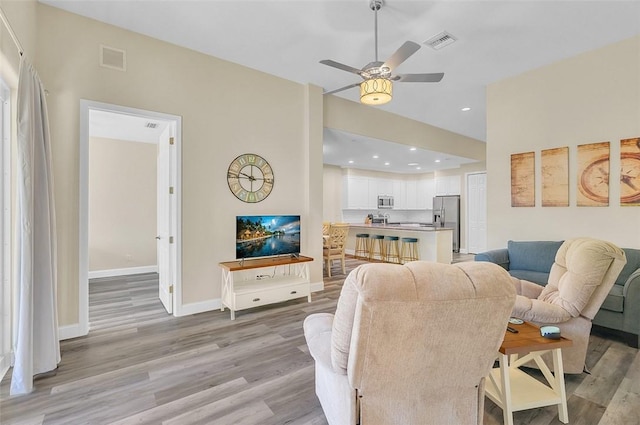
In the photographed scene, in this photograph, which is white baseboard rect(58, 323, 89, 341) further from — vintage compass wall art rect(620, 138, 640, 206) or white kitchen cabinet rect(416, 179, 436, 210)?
white kitchen cabinet rect(416, 179, 436, 210)

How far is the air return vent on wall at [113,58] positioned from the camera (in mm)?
3180

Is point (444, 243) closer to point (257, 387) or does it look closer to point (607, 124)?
point (607, 124)

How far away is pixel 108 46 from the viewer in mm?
3207

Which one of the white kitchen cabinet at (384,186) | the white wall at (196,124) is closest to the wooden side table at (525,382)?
the white wall at (196,124)

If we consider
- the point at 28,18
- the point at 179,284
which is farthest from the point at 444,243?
the point at 28,18

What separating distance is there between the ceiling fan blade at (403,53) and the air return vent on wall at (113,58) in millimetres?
2840

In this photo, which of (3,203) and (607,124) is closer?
(3,203)

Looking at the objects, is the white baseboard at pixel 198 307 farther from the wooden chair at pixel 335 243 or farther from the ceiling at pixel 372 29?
the ceiling at pixel 372 29

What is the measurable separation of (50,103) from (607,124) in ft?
20.1

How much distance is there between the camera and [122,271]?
6.06 metres

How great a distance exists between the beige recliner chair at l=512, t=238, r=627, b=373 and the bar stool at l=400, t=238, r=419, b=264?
473 cm

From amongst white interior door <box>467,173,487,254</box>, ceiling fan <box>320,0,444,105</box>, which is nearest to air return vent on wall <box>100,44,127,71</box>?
ceiling fan <box>320,0,444,105</box>

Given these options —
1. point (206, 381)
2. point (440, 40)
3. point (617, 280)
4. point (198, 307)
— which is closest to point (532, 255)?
point (617, 280)

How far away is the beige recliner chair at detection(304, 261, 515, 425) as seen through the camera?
125cm
